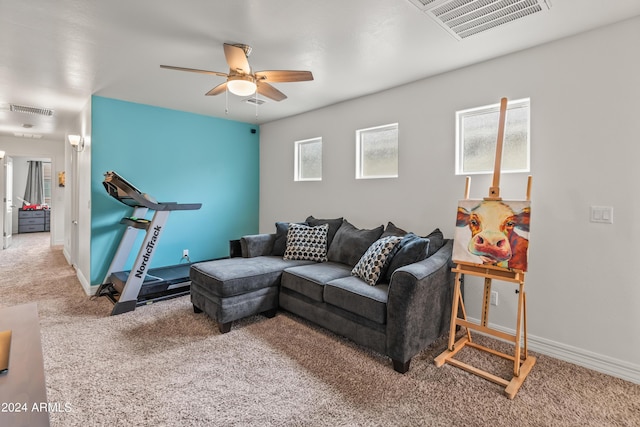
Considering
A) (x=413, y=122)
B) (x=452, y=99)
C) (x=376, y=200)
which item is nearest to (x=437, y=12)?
(x=452, y=99)

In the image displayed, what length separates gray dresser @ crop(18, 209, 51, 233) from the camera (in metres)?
9.32

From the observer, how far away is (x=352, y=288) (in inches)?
→ 103

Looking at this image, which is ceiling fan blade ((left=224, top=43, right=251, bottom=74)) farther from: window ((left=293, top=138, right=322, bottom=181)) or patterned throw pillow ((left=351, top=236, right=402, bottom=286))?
window ((left=293, top=138, right=322, bottom=181))

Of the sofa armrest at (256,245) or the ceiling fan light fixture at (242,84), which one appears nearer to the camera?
the ceiling fan light fixture at (242,84)

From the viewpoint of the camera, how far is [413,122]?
135 inches

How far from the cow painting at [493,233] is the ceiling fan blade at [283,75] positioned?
5.27 feet

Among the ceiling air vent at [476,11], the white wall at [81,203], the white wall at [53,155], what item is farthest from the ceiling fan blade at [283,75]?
the white wall at [53,155]

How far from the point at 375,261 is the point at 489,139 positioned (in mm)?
1604

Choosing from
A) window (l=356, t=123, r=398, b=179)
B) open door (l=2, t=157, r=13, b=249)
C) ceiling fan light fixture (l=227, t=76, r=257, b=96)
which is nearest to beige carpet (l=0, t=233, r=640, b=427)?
window (l=356, t=123, r=398, b=179)

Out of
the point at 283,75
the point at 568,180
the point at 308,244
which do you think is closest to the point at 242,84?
the point at 283,75

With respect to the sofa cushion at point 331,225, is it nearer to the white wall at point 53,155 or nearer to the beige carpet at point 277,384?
the beige carpet at point 277,384

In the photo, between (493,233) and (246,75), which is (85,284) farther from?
(493,233)

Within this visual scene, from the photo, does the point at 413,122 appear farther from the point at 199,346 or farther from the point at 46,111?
the point at 46,111

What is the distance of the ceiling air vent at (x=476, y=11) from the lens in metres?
2.02
